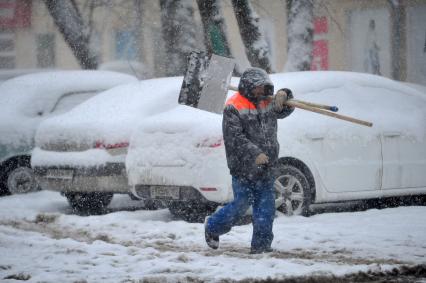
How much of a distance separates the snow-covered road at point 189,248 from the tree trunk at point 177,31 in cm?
486

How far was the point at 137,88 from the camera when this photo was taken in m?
10.0

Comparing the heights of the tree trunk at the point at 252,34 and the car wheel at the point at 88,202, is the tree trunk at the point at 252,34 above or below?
above

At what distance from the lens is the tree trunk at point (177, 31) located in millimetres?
14039

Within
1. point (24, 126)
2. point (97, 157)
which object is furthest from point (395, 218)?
point (24, 126)

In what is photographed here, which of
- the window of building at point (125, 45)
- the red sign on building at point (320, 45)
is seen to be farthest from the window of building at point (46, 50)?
the red sign on building at point (320, 45)

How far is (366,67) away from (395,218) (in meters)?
16.1

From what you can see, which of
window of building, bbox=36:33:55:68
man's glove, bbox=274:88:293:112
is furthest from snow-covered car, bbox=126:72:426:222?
window of building, bbox=36:33:55:68

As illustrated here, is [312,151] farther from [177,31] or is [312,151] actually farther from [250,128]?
[177,31]

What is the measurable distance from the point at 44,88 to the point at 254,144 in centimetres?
559

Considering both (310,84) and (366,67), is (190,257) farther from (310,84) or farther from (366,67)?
(366,67)

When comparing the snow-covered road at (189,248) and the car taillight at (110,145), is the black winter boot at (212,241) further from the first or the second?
the car taillight at (110,145)

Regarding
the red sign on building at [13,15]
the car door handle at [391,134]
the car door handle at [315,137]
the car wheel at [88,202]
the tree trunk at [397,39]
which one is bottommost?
the car wheel at [88,202]

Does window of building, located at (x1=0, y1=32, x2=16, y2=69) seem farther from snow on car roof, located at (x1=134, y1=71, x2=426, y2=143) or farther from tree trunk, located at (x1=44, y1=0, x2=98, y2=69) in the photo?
snow on car roof, located at (x1=134, y1=71, x2=426, y2=143)

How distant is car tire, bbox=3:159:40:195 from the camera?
1128 centimetres
